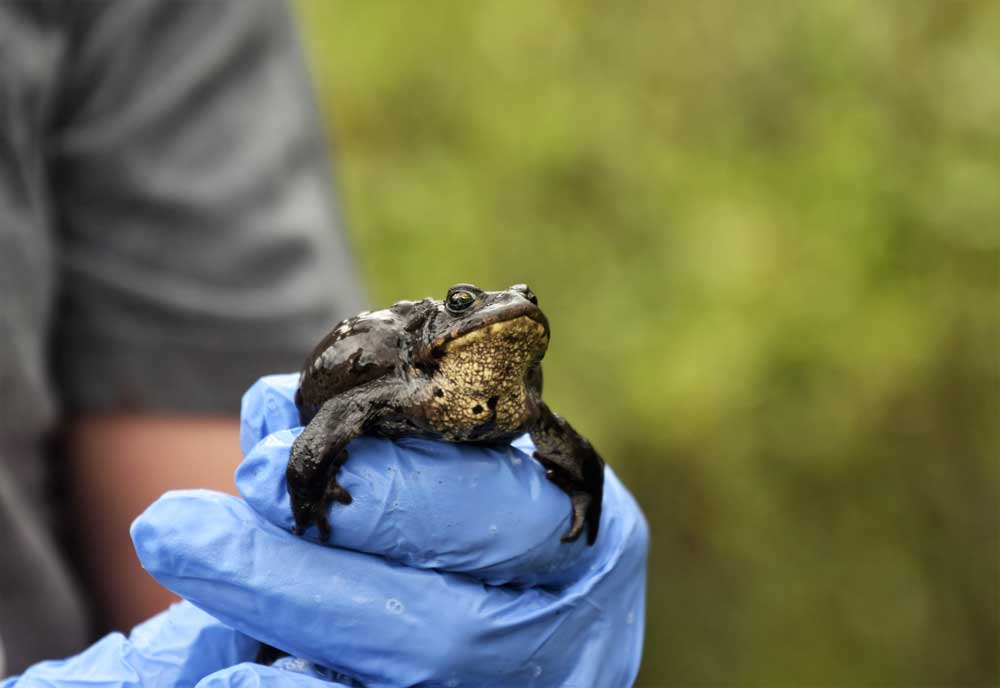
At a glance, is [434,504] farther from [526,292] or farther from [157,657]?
[157,657]

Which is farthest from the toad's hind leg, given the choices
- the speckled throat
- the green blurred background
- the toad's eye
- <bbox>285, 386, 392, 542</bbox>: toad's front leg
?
the green blurred background

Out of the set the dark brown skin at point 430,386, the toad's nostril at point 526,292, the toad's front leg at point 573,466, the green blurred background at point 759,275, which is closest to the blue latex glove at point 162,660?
the dark brown skin at point 430,386

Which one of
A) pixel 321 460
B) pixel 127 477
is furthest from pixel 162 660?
pixel 127 477

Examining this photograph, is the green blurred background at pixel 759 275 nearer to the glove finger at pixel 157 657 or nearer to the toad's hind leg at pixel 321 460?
the glove finger at pixel 157 657

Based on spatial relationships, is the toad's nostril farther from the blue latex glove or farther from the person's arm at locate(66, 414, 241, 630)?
the person's arm at locate(66, 414, 241, 630)

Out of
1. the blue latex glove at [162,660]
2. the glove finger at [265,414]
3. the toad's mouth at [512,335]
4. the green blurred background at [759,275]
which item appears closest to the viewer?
the toad's mouth at [512,335]

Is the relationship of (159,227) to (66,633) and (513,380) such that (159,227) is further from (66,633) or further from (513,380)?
(513,380)

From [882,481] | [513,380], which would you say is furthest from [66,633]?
[882,481]
